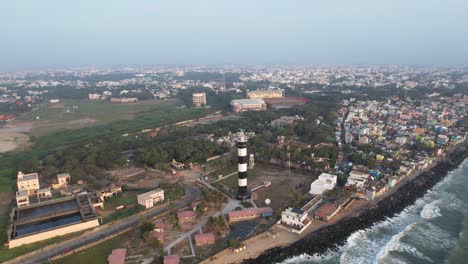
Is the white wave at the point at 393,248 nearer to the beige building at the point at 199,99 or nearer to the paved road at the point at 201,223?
the paved road at the point at 201,223

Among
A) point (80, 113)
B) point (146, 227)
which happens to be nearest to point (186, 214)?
point (146, 227)

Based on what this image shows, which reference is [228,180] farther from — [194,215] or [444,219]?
[444,219]

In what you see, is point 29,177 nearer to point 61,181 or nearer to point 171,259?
point 61,181

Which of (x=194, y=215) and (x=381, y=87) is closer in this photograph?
(x=194, y=215)

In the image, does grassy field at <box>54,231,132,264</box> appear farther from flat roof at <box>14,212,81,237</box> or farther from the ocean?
the ocean

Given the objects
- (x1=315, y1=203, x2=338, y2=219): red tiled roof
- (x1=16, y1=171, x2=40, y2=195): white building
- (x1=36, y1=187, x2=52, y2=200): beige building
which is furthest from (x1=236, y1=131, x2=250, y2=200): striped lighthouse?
(x1=16, y1=171, x2=40, y2=195): white building

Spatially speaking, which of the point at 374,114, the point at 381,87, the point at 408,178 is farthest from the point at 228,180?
the point at 381,87

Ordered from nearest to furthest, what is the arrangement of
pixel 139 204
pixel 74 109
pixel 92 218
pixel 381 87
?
1. pixel 92 218
2. pixel 139 204
3. pixel 74 109
4. pixel 381 87

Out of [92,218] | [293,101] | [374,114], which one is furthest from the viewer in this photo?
[293,101]
